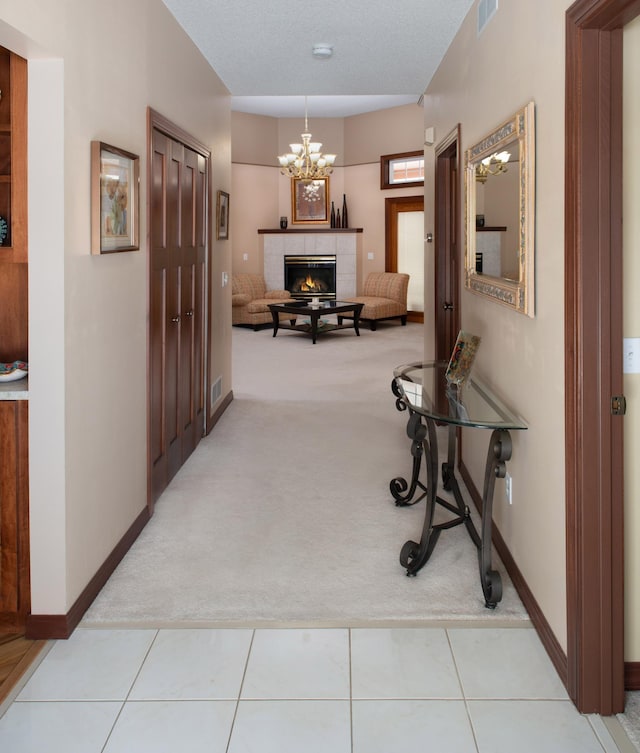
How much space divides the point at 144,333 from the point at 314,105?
915 cm

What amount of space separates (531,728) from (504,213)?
1.93 metres

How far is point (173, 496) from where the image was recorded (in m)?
4.18

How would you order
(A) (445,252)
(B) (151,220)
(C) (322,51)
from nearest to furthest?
1. (B) (151,220)
2. (C) (322,51)
3. (A) (445,252)

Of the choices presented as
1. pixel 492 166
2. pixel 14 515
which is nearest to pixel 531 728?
pixel 14 515

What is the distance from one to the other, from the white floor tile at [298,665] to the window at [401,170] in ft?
34.0

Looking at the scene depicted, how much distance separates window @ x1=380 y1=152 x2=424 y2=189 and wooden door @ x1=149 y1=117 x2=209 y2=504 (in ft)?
24.4

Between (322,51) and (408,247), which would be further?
(408,247)

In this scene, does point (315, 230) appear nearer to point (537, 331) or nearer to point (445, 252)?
point (445, 252)

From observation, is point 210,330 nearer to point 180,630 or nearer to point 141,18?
point 141,18

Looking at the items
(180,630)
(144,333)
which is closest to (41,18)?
(144,333)

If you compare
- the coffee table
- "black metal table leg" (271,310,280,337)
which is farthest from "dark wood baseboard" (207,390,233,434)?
"black metal table leg" (271,310,280,337)

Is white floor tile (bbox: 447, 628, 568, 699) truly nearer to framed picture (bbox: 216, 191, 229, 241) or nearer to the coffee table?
framed picture (bbox: 216, 191, 229, 241)

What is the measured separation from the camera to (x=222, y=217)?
593 centimetres

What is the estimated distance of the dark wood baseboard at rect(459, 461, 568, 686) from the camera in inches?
94.1
